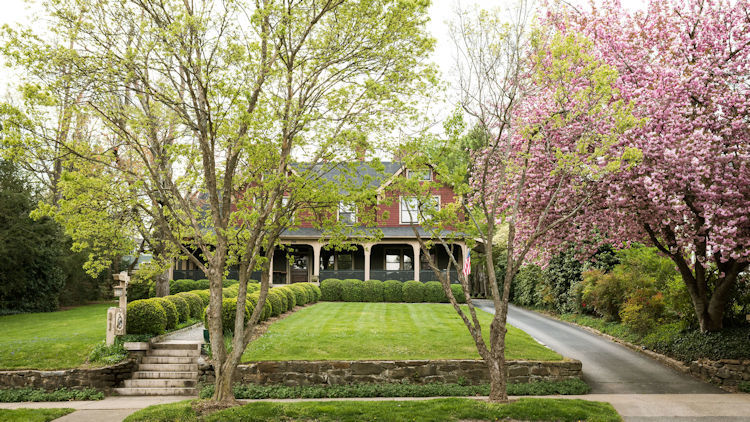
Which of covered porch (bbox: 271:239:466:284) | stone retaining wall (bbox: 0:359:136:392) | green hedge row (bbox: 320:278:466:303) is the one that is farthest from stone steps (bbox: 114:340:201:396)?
covered porch (bbox: 271:239:466:284)

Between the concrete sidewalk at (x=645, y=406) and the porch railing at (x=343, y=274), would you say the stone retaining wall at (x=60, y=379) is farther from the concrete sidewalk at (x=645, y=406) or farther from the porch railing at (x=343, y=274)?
the porch railing at (x=343, y=274)

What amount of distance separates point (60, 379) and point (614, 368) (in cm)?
1266

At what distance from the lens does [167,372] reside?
12.4 metres

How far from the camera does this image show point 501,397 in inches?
357

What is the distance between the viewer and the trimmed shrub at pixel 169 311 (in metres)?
14.1

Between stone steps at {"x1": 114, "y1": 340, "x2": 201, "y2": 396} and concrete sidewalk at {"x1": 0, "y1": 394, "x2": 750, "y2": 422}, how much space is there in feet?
1.83

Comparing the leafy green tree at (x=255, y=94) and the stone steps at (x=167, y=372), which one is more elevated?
the leafy green tree at (x=255, y=94)

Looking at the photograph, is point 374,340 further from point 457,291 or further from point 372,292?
point 457,291

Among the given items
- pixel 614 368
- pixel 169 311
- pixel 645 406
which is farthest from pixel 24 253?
pixel 645 406

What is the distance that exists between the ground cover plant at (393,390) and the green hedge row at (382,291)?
45.3 feet

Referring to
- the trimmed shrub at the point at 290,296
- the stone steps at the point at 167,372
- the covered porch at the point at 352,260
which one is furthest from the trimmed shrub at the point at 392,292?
the stone steps at the point at 167,372

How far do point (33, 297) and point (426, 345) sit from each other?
19199 mm

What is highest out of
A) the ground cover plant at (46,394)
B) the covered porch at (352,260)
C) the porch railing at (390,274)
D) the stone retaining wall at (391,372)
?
the covered porch at (352,260)

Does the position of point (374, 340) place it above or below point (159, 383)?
above
